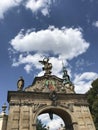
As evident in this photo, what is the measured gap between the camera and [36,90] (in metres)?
19.0

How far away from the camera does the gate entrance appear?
16.8 m

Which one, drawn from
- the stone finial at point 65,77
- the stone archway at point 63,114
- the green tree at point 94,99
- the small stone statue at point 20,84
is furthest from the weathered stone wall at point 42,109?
the green tree at point 94,99

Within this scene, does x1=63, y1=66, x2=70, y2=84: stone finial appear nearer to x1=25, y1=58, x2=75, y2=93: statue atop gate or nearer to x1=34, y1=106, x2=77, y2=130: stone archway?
x1=25, y1=58, x2=75, y2=93: statue atop gate

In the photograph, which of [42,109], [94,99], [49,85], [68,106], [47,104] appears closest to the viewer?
[42,109]

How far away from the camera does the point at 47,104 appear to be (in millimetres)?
18156

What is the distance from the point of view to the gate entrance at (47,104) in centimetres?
1677

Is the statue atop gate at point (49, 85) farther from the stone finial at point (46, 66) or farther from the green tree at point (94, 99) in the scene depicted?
the green tree at point (94, 99)

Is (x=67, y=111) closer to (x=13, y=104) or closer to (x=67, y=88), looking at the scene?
(x=67, y=88)

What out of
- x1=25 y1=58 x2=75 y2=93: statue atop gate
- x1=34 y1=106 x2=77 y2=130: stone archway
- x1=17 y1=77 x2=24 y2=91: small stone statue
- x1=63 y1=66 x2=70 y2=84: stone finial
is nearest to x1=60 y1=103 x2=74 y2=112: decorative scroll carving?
x1=34 y1=106 x2=77 y2=130: stone archway

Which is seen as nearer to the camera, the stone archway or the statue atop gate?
the stone archway

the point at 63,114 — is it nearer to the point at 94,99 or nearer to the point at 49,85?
the point at 49,85

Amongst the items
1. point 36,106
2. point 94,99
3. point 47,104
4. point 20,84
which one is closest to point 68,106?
point 47,104

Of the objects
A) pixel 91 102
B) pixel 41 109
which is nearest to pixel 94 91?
pixel 91 102

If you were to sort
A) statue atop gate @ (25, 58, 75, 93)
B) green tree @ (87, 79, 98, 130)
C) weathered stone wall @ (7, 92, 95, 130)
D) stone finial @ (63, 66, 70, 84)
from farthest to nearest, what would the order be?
green tree @ (87, 79, 98, 130)
stone finial @ (63, 66, 70, 84)
statue atop gate @ (25, 58, 75, 93)
weathered stone wall @ (7, 92, 95, 130)
